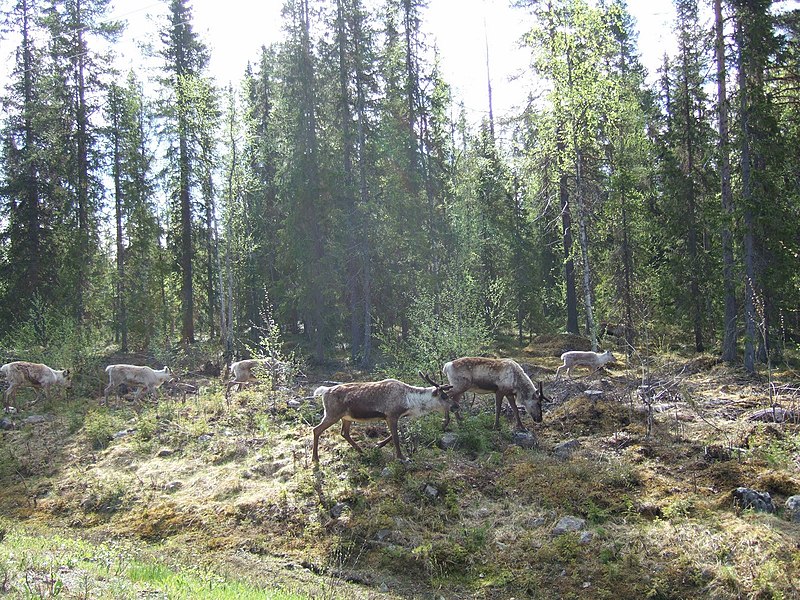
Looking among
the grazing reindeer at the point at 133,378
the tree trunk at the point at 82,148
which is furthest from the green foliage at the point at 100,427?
the tree trunk at the point at 82,148

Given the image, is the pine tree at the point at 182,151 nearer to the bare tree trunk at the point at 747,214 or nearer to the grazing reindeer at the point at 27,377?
the grazing reindeer at the point at 27,377

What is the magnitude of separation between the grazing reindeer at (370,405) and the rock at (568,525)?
3.29 meters

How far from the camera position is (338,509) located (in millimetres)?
9820

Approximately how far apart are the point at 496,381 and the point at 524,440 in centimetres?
173

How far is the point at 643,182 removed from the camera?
2808cm

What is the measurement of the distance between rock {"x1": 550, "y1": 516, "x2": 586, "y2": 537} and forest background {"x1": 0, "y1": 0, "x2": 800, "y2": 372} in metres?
11.6

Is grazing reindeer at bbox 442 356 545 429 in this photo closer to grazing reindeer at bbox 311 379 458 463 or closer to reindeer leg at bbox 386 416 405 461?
grazing reindeer at bbox 311 379 458 463

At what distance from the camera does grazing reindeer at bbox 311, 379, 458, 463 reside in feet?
37.5

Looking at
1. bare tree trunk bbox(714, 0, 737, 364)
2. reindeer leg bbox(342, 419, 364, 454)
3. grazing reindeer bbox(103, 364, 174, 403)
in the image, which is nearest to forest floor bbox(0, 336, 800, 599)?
reindeer leg bbox(342, 419, 364, 454)

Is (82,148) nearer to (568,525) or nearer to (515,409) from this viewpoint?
(515,409)

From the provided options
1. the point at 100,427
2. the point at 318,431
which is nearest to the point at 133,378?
the point at 100,427

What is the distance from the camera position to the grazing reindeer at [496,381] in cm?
1346

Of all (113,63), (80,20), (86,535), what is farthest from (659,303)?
(80,20)

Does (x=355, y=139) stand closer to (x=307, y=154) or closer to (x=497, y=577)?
(x=307, y=154)
